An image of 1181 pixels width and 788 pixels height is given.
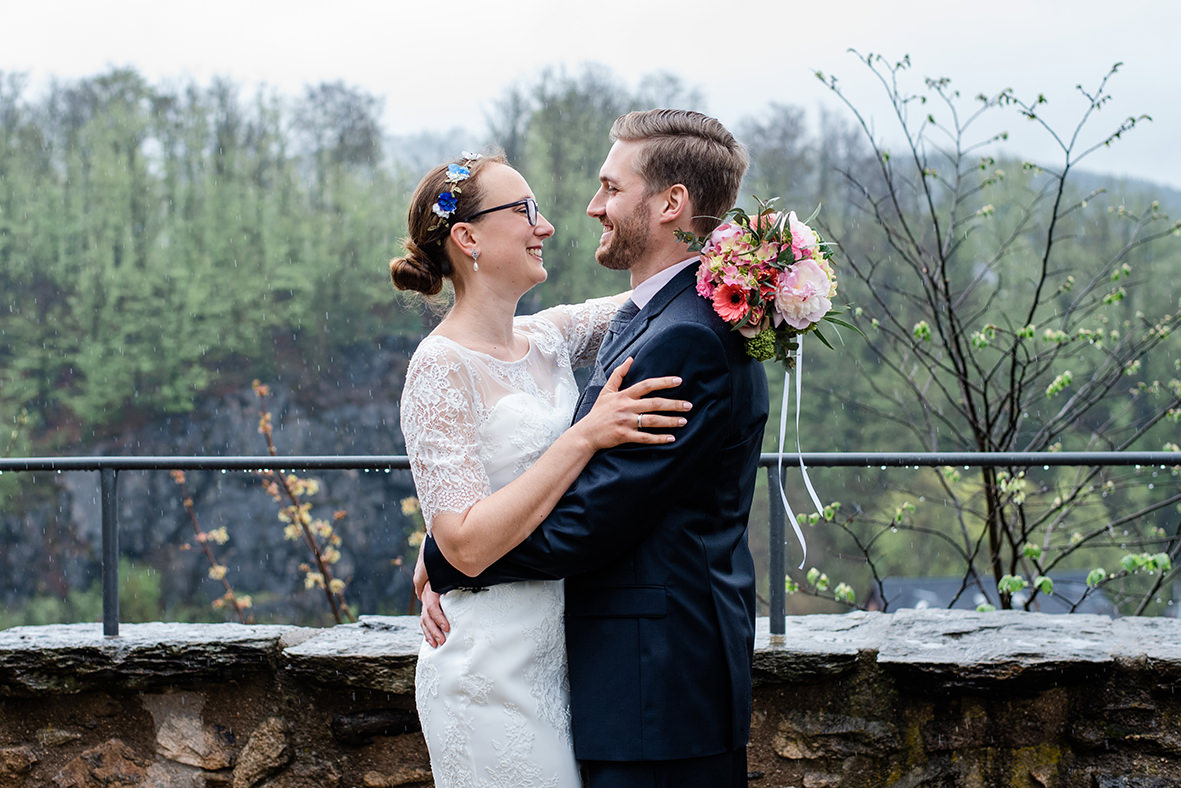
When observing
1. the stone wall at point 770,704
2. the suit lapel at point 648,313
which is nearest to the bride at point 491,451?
the suit lapel at point 648,313

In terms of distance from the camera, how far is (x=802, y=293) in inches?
62.6

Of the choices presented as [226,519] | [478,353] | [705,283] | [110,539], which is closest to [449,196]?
[478,353]

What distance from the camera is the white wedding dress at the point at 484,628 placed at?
65.9 inches

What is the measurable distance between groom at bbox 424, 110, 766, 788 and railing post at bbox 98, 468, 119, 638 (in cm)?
128

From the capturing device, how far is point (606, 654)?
5.37ft

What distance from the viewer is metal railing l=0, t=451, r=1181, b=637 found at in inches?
97.6

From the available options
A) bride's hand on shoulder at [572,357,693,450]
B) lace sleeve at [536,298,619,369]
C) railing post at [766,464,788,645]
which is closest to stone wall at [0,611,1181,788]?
railing post at [766,464,788,645]

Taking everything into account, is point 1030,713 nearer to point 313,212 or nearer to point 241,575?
point 241,575

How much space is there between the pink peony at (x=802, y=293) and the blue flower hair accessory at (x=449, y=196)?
19.6 inches

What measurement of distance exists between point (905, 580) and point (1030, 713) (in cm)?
1864

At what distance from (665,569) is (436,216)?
0.69 metres

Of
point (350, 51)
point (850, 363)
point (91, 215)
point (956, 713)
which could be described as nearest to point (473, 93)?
point (350, 51)

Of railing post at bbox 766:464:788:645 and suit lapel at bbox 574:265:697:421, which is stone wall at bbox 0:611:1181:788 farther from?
suit lapel at bbox 574:265:697:421

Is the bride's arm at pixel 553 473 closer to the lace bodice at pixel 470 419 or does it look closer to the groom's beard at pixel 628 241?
the lace bodice at pixel 470 419
